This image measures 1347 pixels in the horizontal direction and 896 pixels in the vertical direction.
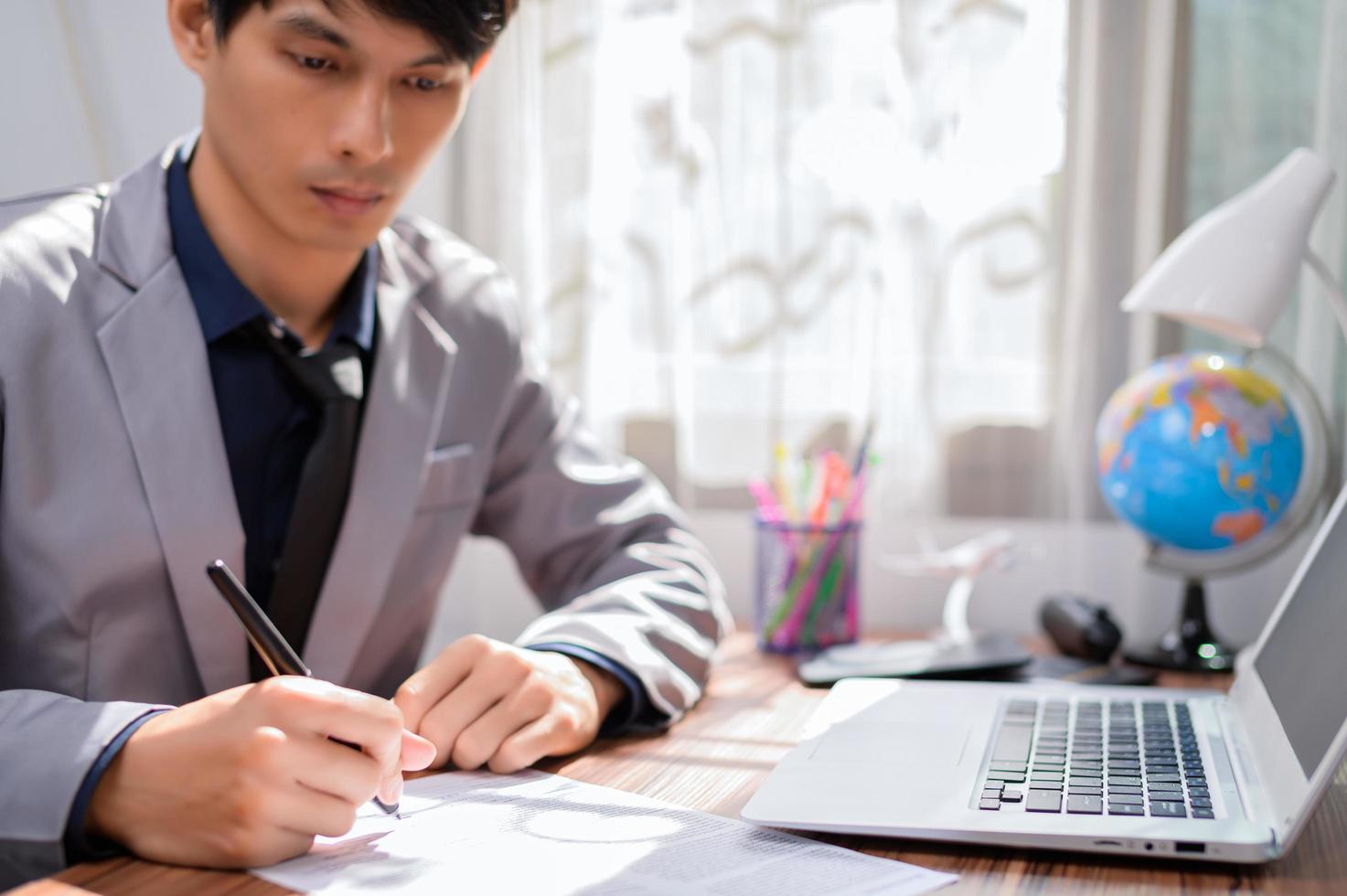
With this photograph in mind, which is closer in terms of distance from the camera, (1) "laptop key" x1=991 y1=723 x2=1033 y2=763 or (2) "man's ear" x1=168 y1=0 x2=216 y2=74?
(1) "laptop key" x1=991 y1=723 x2=1033 y2=763

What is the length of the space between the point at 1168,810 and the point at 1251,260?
57 centimetres

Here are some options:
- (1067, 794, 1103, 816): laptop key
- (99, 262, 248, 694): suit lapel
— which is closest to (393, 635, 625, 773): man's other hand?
(99, 262, 248, 694): suit lapel

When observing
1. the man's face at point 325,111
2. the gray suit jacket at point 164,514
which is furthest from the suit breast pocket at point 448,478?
the man's face at point 325,111

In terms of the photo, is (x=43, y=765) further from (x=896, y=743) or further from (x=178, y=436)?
(x=896, y=743)

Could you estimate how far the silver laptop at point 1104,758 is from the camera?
2.13ft

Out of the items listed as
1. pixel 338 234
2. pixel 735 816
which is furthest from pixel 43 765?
pixel 338 234

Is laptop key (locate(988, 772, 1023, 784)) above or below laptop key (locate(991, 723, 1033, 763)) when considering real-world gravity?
above

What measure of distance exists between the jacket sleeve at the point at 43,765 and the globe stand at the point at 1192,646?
3.08ft

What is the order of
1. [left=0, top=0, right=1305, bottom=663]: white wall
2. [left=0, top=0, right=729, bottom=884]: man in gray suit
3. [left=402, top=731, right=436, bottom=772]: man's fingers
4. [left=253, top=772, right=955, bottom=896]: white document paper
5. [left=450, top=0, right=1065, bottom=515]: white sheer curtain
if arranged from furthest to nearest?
[left=450, top=0, right=1065, bottom=515]: white sheer curtain < [left=0, top=0, right=1305, bottom=663]: white wall < [left=0, top=0, right=729, bottom=884]: man in gray suit < [left=402, top=731, right=436, bottom=772]: man's fingers < [left=253, top=772, right=955, bottom=896]: white document paper

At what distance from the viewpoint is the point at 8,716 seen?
69cm

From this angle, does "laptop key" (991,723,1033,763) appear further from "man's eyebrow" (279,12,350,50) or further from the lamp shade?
"man's eyebrow" (279,12,350,50)

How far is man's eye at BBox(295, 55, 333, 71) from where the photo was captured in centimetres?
93

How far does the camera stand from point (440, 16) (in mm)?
940

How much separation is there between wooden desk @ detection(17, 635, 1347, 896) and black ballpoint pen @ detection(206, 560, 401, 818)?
4.6 inches
